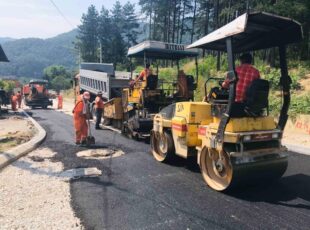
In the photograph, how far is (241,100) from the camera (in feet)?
17.8

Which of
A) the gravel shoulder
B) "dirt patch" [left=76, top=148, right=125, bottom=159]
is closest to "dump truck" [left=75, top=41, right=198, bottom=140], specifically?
"dirt patch" [left=76, top=148, right=125, bottom=159]

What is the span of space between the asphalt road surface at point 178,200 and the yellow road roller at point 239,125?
1.13ft

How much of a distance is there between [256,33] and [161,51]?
14.3ft

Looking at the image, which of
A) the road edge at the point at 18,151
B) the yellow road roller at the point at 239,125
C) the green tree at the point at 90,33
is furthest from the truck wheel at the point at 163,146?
the green tree at the point at 90,33

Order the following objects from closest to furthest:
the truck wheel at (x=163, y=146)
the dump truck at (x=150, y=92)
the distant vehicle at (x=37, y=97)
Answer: the truck wheel at (x=163, y=146), the dump truck at (x=150, y=92), the distant vehicle at (x=37, y=97)

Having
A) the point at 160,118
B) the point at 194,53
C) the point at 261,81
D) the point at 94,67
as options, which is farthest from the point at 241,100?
the point at 94,67

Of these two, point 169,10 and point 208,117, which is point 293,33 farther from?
point 169,10

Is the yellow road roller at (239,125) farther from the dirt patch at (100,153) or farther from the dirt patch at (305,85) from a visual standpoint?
the dirt patch at (305,85)

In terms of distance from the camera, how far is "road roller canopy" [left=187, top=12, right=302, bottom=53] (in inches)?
199

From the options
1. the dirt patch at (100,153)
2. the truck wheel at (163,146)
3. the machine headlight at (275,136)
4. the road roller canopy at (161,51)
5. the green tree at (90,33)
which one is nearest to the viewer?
the machine headlight at (275,136)

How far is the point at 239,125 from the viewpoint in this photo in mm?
5352

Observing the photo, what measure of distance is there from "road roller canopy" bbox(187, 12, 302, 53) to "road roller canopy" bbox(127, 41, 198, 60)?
3283mm

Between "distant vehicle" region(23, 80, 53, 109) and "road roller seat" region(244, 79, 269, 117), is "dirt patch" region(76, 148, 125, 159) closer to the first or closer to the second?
"road roller seat" region(244, 79, 269, 117)

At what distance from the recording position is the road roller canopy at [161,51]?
9.79m
